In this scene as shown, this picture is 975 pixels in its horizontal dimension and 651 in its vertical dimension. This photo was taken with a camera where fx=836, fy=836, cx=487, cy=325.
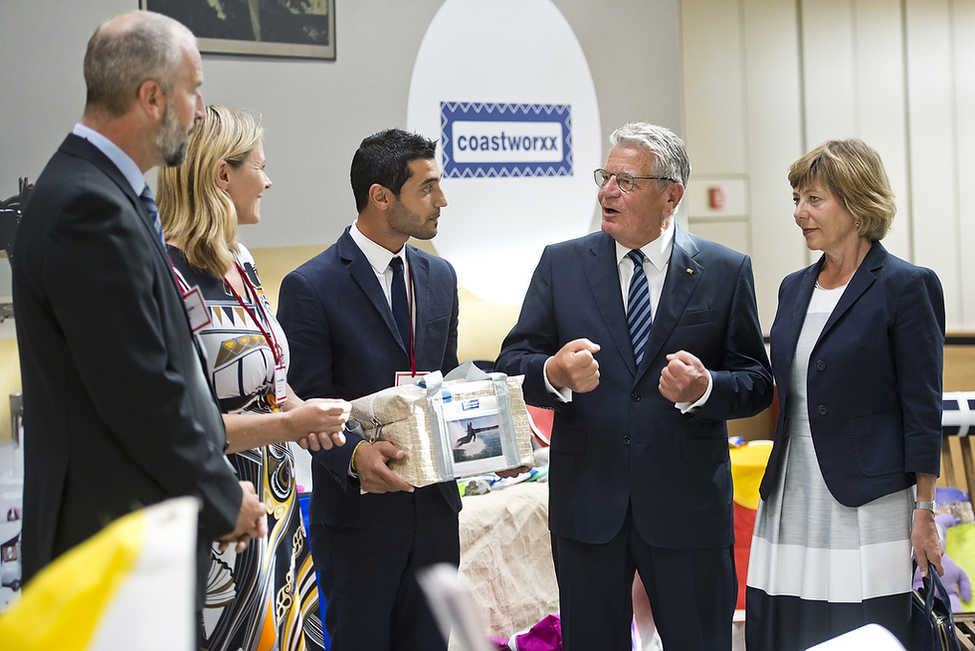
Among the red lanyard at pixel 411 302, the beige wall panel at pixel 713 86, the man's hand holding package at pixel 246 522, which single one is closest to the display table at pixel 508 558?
the red lanyard at pixel 411 302

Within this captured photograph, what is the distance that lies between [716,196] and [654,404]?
164 inches

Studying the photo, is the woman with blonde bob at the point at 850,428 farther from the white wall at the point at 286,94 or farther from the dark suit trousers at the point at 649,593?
the white wall at the point at 286,94

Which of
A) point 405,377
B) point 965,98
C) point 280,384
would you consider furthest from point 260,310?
point 965,98

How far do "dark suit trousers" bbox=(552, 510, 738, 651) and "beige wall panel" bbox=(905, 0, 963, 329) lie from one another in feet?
17.3

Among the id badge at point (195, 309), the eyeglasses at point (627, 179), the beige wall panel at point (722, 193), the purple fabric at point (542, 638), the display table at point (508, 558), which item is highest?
the beige wall panel at point (722, 193)

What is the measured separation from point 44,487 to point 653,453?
1511mm

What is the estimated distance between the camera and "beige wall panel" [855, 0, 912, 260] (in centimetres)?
648

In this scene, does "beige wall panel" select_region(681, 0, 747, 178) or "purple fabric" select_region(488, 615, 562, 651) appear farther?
"beige wall panel" select_region(681, 0, 747, 178)

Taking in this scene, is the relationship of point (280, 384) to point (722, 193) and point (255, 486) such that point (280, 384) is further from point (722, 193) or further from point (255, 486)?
point (722, 193)

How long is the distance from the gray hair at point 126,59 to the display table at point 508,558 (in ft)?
8.68

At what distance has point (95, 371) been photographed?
1266 mm

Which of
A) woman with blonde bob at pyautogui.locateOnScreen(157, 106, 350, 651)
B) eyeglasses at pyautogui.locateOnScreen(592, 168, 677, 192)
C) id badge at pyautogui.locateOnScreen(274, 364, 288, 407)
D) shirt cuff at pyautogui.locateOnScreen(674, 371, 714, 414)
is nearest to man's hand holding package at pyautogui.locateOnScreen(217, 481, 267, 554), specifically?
woman with blonde bob at pyautogui.locateOnScreen(157, 106, 350, 651)

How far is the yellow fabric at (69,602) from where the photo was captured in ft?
2.12

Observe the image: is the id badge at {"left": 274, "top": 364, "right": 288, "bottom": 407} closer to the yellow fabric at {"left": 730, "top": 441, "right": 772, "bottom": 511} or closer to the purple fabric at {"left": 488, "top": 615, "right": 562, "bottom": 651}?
the purple fabric at {"left": 488, "top": 615, "right": 562, "bottom": 651}
